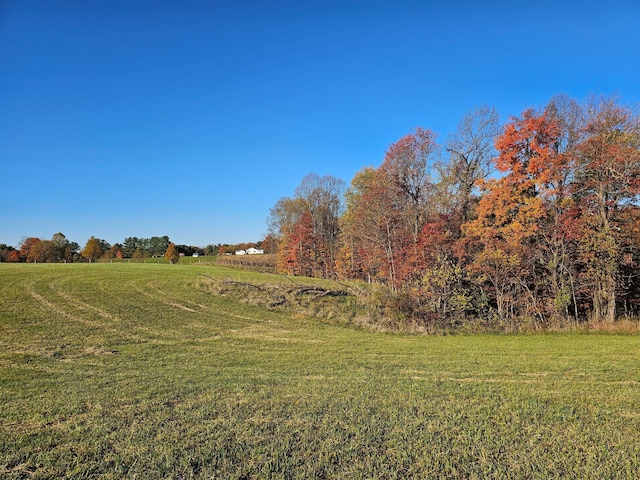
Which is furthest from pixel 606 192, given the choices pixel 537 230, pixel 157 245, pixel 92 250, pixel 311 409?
pixel 157 245

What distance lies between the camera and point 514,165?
69.4ft

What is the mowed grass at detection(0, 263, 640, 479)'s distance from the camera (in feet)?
11.6

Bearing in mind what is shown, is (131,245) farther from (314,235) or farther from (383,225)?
(383,225)

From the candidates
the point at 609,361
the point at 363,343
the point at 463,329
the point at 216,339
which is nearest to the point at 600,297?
the point at 463,329

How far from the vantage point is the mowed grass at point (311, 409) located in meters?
3.55

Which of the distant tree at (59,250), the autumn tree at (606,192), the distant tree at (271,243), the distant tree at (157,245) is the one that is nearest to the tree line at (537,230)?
the autumn tree at (606,192)

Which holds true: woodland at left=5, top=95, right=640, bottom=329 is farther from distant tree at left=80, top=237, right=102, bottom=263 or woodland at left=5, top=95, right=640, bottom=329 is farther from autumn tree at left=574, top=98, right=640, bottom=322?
distant tree at left=80, top=237, right=102, bottom=263

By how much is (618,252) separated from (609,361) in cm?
1321

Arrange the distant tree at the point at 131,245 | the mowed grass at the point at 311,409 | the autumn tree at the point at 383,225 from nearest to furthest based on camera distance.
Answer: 1. the mowed grass at the point at 311,409
2. the autumn tree at the point at 383,225
3. the distant tree at the point at 131,245

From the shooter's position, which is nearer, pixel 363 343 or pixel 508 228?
pixel 363 343

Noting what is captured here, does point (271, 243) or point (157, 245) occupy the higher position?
point (157, 245)

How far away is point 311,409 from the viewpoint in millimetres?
5031

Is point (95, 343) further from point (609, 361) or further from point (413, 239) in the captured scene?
point (413, 239)

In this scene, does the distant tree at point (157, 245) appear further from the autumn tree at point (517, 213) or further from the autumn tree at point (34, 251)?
the autumn tree at point (517, 213)
